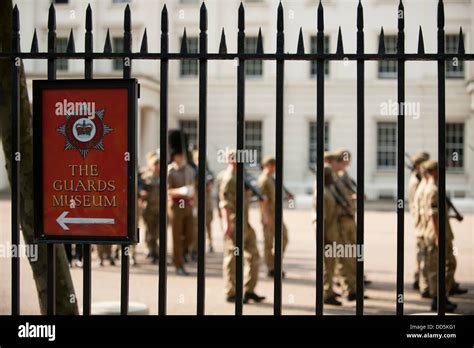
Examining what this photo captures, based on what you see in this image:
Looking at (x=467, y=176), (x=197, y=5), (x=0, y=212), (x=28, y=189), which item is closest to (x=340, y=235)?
(x=28, y=189)

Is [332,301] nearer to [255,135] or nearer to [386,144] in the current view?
[386,144]

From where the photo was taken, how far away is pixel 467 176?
25953mm

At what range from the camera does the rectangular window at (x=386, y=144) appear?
91.7 feet

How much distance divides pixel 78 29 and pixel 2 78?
73.8ft

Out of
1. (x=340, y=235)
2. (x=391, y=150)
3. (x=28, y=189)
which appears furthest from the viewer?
(x=391, y=150)

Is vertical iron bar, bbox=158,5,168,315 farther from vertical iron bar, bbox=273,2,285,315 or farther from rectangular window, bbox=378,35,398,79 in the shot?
rectangular window, bbox=378,35,398,79

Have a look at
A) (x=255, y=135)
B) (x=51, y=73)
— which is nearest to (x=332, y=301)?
(x=51, y=73)

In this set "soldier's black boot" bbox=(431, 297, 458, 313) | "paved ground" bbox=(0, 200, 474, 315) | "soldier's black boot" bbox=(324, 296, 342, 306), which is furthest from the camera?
"soldier's black boot" bbox=(324, 296, 342, 306)

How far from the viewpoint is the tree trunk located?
421 centimetres

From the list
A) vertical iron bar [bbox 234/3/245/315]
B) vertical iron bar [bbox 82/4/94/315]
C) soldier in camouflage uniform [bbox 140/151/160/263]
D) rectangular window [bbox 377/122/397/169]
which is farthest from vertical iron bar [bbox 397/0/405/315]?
rectangular window [bbox 377/122/397/169]

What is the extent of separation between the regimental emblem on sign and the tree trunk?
602 millimetres

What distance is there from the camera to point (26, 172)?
4250mm

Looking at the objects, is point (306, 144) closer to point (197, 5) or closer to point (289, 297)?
point (197, 5)

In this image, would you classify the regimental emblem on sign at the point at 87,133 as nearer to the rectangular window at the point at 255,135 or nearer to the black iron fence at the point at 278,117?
the black iron fence at the point at 278,117
